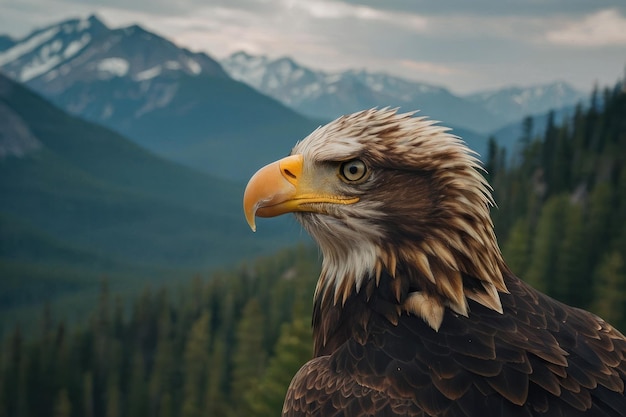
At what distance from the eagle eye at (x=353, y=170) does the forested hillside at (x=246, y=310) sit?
5346 centimetres

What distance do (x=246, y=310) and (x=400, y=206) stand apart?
247ft

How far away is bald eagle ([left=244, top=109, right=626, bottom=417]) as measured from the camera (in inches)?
143

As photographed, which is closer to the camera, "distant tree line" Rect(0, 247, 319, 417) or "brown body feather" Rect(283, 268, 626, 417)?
"brown body feather" Rect(283, 268, 626, 417)

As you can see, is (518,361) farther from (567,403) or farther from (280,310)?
(280,310)

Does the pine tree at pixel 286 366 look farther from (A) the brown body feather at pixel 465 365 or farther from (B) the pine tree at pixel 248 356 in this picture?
(B) the pine tree at pixel 248 356

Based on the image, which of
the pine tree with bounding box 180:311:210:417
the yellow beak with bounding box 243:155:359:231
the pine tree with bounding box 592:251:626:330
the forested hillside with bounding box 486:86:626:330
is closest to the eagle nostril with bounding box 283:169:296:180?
the yellow beak with bounding box 243:155:359:231

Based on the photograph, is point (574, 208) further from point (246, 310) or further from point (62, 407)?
point (62, 407)

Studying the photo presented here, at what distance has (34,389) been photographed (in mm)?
79938

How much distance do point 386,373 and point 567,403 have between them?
93cm

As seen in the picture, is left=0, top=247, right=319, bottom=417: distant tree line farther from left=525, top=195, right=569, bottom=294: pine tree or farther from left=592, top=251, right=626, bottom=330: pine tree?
left=592, top=251, right=626, bottom=330: pine tree

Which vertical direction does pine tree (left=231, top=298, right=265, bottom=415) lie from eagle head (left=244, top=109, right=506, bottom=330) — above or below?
below

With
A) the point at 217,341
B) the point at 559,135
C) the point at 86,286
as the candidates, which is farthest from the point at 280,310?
the point at 86,286

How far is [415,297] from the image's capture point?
13.5 feet

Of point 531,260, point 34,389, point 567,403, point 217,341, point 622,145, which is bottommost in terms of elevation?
point 34,389
